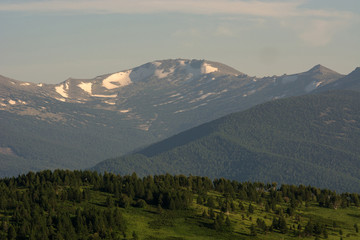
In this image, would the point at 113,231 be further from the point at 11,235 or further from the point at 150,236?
the point at 11,235

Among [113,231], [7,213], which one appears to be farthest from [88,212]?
[7,213]

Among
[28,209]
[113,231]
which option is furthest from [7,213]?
[113,231]

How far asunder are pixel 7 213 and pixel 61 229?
21.4 metres

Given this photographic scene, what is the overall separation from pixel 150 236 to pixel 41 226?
31411 millimetres

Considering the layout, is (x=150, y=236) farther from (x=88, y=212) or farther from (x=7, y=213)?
(x=7, y=213)

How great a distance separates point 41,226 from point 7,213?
60.4 ft

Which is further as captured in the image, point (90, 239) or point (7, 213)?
point (7, 213)

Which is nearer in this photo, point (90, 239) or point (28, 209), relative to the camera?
point (90, 239)

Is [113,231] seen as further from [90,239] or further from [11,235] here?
[11,235]

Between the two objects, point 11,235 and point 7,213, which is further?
point 7,213

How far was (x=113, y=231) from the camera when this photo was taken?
19425 centimetres

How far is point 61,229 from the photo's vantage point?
18588 centimetres

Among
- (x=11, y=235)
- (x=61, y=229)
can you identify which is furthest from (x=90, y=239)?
(x=11, y=235)

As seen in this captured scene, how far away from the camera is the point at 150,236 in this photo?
198875 millimetres
